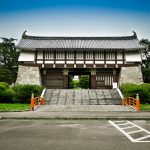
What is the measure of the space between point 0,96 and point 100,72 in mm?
15982

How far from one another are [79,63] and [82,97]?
9.07m

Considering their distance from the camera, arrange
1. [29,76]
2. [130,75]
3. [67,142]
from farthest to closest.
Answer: [29,76]
[130,75]
[67,142]

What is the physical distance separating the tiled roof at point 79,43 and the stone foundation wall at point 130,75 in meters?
3.08

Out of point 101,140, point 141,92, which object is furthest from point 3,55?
point 101,140

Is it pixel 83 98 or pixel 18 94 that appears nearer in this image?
pixel 18 94

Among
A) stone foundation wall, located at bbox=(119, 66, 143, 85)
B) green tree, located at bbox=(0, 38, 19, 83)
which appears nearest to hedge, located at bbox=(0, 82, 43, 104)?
stone foundation wall, located at bbox=(119, 66, 143, 85)

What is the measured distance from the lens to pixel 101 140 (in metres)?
7.55

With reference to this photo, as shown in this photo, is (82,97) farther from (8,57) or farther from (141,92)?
(8,57)

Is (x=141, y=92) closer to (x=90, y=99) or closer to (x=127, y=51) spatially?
(x=90, y=99)

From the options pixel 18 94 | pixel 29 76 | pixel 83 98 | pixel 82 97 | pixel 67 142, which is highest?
pixel 29 76

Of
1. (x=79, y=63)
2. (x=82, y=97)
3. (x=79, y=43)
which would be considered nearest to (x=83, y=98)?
(x=82, y=97)

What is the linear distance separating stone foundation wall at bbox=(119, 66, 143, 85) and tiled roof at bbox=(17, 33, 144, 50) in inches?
121

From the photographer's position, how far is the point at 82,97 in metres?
25.8

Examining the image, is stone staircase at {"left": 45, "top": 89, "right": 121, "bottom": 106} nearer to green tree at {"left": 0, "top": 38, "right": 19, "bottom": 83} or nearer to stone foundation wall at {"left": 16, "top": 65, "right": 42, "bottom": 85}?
stone foundation wall at {"left": 16, "top": 65, "right": 42, "bottom": 85}
